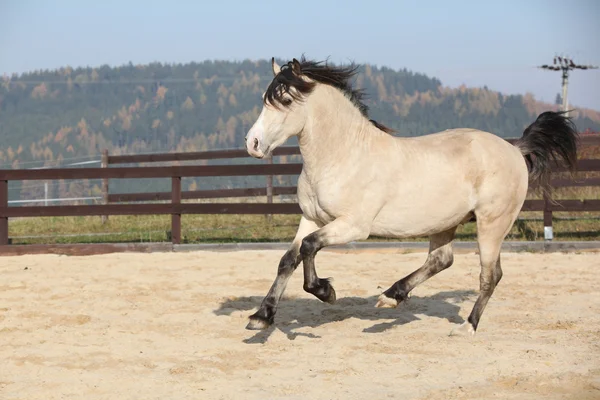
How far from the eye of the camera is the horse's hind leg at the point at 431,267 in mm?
6516

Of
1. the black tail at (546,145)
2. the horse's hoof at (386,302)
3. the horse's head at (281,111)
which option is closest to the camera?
the horse's head at (281,111)

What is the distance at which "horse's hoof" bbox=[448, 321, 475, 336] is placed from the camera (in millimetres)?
6281

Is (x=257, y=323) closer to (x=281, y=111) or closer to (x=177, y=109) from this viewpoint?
(x=281, y=111)

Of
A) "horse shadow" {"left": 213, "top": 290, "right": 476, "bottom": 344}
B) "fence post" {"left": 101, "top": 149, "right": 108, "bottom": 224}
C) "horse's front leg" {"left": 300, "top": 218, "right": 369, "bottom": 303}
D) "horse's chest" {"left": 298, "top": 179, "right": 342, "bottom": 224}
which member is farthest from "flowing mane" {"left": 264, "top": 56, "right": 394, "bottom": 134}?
"fence post" {"left": 101, "top": 149, "right": 108, "bottom": 224}

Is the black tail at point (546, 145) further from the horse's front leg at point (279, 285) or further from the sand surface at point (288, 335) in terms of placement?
the horse's front leg at point (279, 285)

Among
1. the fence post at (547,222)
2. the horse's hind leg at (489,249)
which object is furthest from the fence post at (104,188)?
the horse's hind leg at (489,249)

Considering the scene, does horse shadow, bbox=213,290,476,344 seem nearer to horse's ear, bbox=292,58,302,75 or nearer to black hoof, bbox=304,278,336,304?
black hoof, bbox=304,278,336,304

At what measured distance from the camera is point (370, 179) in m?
6.10

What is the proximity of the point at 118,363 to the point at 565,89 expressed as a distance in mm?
51282

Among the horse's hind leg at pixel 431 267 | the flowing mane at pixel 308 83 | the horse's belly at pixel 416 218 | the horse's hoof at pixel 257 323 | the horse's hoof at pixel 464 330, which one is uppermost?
the flowing mane at pixel 308 83

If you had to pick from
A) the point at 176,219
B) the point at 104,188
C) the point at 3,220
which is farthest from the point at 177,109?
the point at 176,219

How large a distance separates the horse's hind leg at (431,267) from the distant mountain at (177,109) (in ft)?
164

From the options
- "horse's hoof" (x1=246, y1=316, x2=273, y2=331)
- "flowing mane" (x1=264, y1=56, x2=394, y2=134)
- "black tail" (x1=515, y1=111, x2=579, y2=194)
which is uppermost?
"flowing mane" (x1=264, y1=56, x2=394, y2=134)

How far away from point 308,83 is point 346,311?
2.35m
